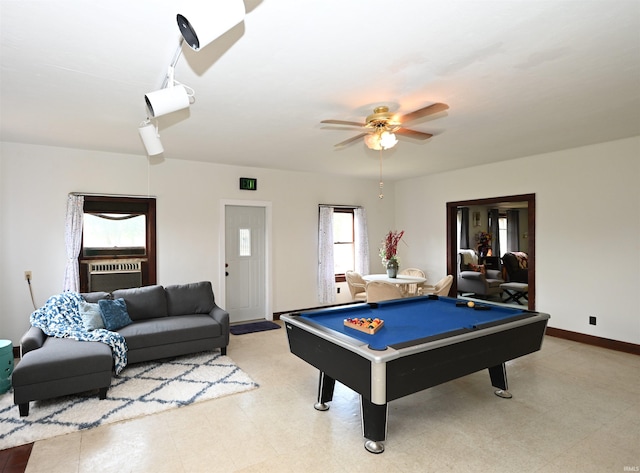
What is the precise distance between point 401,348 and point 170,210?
4.23 meters

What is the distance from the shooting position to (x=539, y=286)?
5.31m

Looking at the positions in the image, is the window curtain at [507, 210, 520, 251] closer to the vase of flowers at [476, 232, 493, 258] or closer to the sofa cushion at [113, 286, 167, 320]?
the vase of flowers at [476, 232, 493, 258]

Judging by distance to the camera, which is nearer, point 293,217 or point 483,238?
point 293,217

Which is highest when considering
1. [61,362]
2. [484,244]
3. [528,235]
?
[528,235]

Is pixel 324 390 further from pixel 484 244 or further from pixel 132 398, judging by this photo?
pixel 484 244

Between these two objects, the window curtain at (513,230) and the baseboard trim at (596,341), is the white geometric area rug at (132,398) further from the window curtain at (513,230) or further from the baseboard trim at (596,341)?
the window curtain at (513,230)

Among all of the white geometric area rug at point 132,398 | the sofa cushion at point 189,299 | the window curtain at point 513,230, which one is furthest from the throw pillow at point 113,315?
the window curtain at point 513,230

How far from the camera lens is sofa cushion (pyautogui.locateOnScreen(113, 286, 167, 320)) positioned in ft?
Answer: 14.3

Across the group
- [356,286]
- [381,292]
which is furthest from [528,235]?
[356,286]

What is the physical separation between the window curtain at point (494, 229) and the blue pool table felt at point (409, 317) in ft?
21.7

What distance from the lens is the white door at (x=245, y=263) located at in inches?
235

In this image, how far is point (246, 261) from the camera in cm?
612

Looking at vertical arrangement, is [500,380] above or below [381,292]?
below

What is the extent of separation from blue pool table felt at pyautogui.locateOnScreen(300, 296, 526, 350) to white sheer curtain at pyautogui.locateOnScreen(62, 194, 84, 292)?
330 cm
